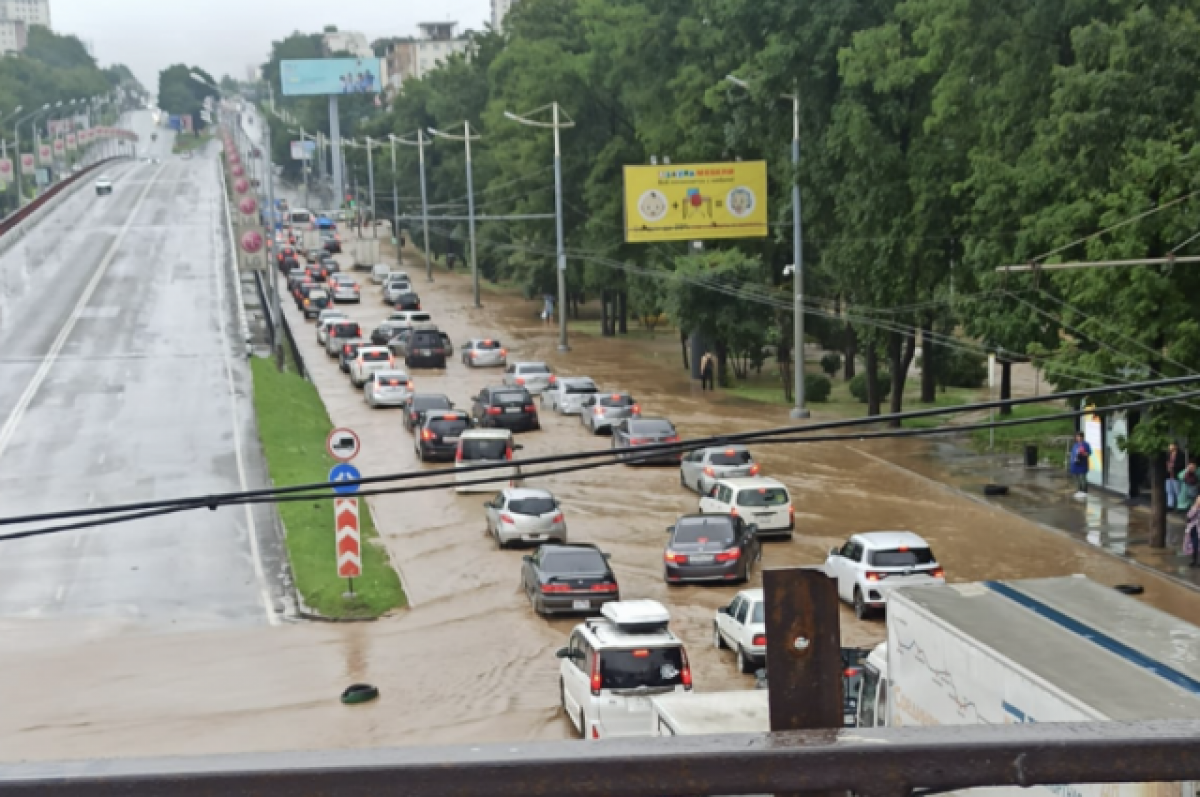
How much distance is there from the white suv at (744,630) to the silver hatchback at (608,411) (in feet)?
79.9

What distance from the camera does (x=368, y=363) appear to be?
6519cm

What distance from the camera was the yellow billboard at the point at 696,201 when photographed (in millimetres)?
60469

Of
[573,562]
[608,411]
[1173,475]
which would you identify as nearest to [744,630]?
[573,562]

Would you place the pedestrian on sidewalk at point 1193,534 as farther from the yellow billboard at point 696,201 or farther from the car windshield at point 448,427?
the yellow billboard at point 696,201

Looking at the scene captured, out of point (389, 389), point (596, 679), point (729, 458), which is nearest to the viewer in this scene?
point (596, 679)

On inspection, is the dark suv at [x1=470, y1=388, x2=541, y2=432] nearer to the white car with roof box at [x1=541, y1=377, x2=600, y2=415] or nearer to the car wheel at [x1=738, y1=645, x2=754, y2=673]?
the white car with roof box at [x1=541, y1=377, x2=600, y2=415]

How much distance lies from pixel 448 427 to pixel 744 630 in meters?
24.0

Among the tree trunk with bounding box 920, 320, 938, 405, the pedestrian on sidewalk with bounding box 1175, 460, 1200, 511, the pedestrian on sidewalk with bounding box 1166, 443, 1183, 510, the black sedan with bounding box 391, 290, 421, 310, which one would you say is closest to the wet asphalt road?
the black sedan with bounding box 391, 290, 421, 310

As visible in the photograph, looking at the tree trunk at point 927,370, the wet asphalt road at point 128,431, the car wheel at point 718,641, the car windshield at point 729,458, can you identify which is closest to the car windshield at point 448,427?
the wet asphalt road at point 128,431

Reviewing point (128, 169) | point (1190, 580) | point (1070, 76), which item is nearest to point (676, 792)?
point (1190, 580)

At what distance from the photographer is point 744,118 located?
192 feet

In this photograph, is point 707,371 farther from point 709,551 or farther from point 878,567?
point 878,567

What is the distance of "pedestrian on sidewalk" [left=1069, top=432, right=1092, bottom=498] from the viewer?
39.9m

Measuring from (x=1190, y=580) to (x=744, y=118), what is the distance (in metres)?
30.8
